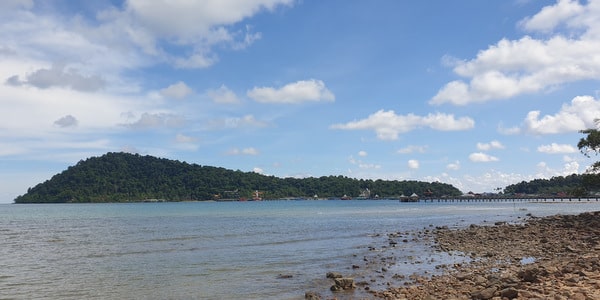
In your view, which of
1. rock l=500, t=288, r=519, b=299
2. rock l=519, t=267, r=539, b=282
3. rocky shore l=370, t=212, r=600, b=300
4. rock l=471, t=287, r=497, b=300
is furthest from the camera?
rock l=519, t=267, r=539, b=282

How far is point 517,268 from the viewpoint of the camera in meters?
21.1

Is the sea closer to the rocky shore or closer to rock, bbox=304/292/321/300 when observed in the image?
rock, bbox=304/292/321/300

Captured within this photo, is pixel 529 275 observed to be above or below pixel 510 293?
above

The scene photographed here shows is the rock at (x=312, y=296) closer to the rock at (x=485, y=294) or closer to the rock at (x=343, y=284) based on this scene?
the rock at (x=343, y=284)

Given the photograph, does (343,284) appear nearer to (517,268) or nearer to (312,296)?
(312,296)

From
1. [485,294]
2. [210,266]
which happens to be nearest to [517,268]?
[485,294]

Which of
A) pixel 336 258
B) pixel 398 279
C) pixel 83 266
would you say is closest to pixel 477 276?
pixel 398 279

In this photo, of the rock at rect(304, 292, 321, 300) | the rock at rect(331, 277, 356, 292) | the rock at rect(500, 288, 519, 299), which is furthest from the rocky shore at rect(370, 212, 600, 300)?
the rock at rect(304, 292, 321, 300)

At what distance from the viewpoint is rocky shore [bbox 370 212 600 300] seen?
14109mm

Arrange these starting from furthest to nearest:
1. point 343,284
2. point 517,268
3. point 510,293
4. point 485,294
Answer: point 517,268 → point 343,284 → point 485,294 → point 510,293

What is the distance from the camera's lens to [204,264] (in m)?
26.9

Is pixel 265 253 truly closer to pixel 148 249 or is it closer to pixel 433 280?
pixel 148 249

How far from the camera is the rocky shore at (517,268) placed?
14.1 m

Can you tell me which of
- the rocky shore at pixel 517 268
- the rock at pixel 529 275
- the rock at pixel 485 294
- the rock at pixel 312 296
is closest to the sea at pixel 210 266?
the rock at pixel 312 296
